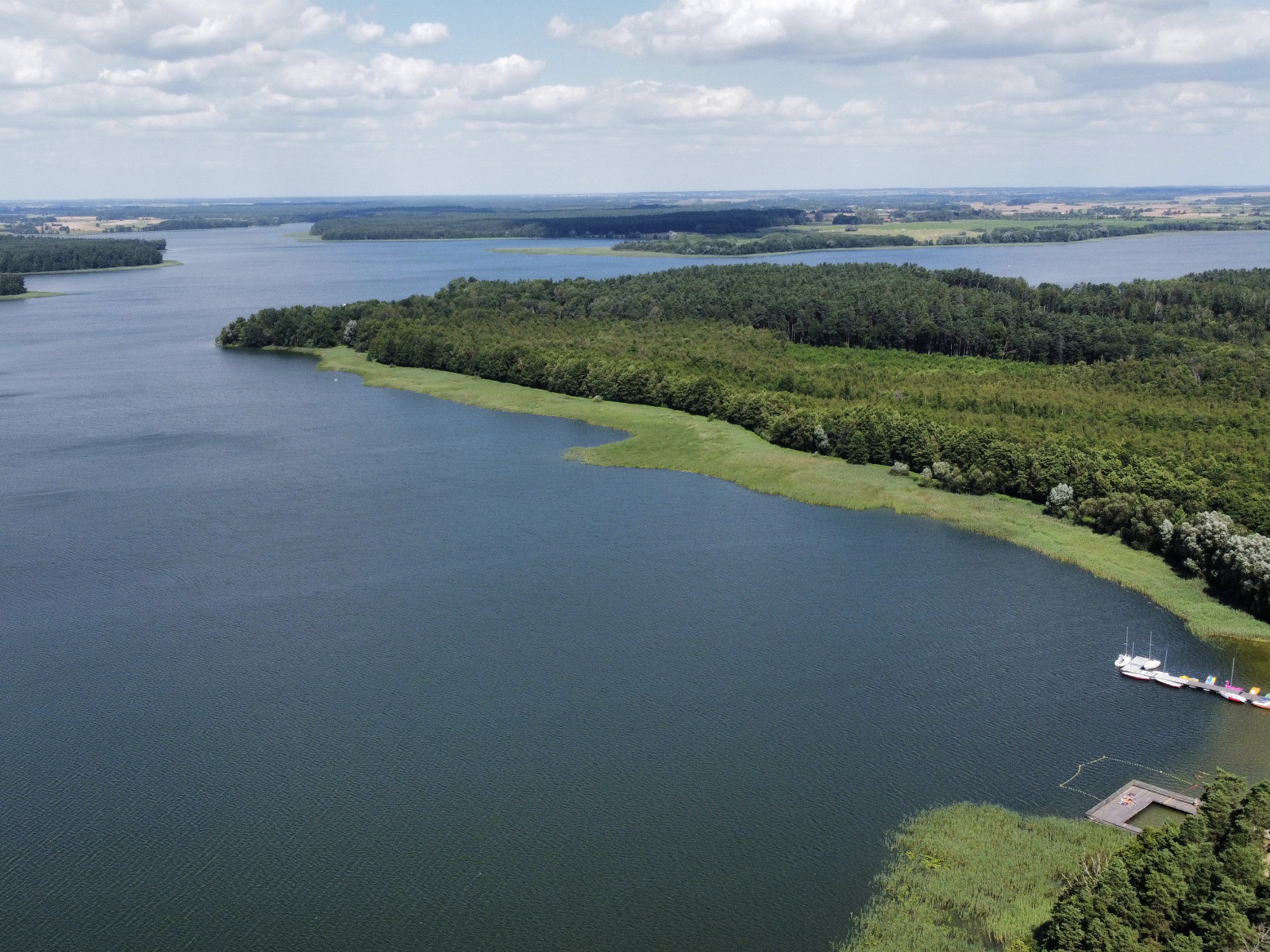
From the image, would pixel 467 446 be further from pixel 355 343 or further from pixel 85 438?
pixel 355 343

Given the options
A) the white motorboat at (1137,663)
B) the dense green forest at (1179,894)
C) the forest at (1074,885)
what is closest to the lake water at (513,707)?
the white motorboat at (1137,663)

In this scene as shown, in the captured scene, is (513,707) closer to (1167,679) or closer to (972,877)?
(972,877)

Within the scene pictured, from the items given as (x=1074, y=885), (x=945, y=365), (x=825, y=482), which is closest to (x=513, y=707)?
(x=1074, y=885)

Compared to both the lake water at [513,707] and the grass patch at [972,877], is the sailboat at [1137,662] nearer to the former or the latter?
the lake water at [513,707]

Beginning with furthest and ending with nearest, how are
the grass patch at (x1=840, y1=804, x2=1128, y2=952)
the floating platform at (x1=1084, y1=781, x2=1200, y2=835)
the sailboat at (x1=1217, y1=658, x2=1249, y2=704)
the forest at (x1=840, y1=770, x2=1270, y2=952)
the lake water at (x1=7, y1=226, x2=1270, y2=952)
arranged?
1. the sailboat at (x1=1217, y1=658, x2=1249, y2=704)
2. the floating platform at (x1=1084, y1=781, x2=1200, y2=835)
3. the lake water at (x1=7, y1=226, x2=1270, y2=952)
4. the grass patch at (x1=840, y1=804, x2=1128, y2=952)
5. the forest at (x1=840, y1=770, x2=1270, y2=952)

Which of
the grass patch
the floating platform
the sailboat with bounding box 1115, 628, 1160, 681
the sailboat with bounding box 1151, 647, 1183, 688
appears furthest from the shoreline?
the floating platform

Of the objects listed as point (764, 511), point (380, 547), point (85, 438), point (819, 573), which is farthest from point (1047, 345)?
point (85, 438)

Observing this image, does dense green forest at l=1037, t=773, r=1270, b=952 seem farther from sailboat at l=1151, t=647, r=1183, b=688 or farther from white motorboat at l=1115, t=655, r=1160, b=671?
white motorboat at l=1115, t=655, r=1160, b=671
